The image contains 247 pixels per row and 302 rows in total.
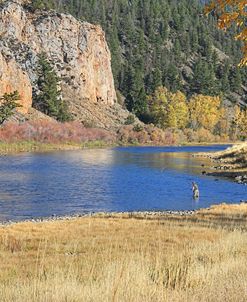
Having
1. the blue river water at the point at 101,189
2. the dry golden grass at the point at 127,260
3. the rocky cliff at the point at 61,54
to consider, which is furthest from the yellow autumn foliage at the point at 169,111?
the dry golden grass at the point at 127,260

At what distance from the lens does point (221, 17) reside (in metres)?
12.5

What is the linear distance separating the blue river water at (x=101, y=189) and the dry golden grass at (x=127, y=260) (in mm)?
8429

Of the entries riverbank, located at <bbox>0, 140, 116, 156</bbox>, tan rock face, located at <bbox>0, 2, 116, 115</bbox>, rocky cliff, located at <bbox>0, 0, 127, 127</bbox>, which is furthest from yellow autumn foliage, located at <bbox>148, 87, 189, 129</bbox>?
riverbank, located at <bbox>0, 140, 116, 156</bbox>

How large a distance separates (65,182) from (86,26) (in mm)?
130224

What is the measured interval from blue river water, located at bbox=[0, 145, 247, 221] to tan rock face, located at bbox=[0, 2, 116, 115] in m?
71.6

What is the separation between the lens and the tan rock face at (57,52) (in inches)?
5335

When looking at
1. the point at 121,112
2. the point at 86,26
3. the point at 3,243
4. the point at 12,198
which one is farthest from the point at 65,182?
the point at 86,26

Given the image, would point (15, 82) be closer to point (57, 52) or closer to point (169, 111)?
point (57, 52)

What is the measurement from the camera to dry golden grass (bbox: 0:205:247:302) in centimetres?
→ 900

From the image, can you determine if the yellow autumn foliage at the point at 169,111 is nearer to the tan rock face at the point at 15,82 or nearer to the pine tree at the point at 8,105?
the tan rock face at the point at 15,82

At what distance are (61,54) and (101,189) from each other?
A: 121 m

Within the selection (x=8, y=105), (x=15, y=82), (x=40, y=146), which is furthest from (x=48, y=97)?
(x=40, y=146)

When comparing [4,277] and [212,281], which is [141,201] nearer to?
[4,277]

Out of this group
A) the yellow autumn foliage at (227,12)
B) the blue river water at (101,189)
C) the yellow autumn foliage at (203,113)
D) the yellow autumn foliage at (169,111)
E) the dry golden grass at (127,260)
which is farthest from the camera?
the yellow autumn foliage at (203,113)
